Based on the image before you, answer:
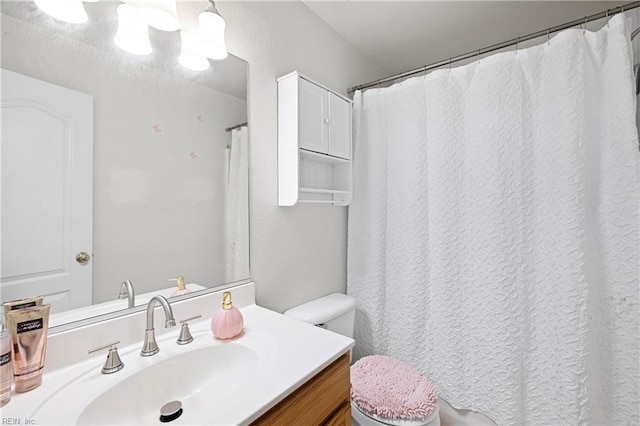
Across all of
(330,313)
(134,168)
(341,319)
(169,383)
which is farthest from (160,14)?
(341,319)

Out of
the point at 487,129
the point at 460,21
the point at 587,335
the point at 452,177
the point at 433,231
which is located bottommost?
the point at 587,335

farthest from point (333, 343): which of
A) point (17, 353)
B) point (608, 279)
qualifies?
point (608, 279)

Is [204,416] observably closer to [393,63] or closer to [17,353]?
[17,353]

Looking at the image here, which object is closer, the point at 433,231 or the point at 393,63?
the point at 433,231

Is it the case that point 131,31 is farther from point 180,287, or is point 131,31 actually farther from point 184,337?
point 184,337

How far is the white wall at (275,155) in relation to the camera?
1285 millimetres

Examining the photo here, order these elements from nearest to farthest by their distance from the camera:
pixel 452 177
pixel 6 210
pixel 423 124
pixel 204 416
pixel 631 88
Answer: pixel 204 416, pixel 6 210, pixel 631 88, pixel 452 177, pixel 423 124

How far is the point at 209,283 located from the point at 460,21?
202 cm

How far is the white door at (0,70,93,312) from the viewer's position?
701 millimetres

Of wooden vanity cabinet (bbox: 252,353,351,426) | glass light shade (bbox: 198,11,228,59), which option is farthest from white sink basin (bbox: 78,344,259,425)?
glass light shade (bbox: 198,11,228,59)

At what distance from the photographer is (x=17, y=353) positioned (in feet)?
2.10

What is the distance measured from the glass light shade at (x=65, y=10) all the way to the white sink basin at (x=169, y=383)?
0.98 metres

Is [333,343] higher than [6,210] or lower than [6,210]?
lower

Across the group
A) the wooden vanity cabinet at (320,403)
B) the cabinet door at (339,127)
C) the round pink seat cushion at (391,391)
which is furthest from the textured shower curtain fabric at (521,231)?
the wooden vanity cabinet at (320,403)
